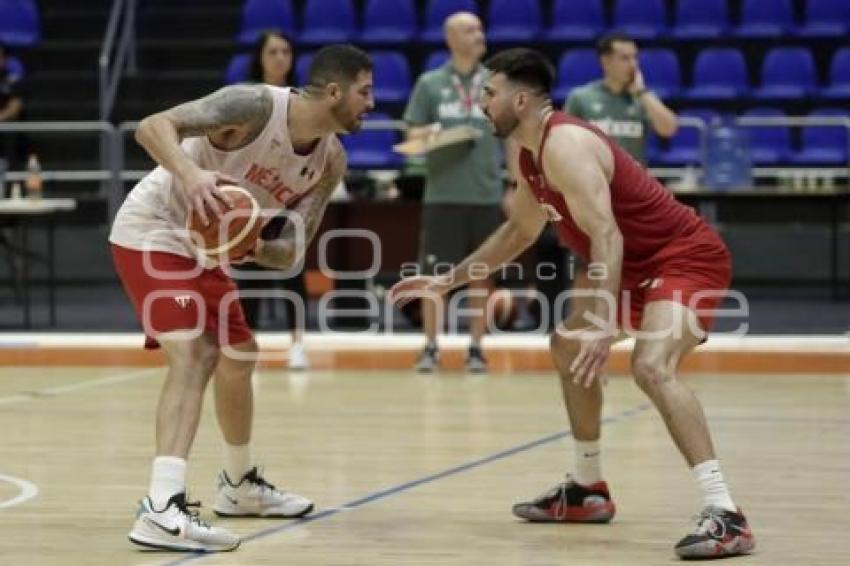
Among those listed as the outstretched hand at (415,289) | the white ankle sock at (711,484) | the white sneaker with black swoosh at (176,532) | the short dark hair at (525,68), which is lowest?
the white sneaker with black swoosh at (176,532)

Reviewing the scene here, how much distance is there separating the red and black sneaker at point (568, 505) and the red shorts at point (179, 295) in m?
1.16

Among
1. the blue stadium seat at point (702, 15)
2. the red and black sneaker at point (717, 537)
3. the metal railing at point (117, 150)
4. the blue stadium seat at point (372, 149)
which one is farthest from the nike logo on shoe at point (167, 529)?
the blue stadium seat at point (702, 15)

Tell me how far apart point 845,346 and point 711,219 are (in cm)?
289

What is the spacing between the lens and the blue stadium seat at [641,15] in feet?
59.2

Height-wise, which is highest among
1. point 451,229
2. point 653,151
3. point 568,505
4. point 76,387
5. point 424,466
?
point 653,151

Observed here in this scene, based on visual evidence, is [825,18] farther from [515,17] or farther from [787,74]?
[515,17]

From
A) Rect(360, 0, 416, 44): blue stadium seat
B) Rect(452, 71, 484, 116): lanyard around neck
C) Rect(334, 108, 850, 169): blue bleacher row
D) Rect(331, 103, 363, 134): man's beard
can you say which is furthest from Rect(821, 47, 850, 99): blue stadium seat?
Rect(331, 103, 363, 134): man's beard

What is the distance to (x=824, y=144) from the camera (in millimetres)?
16453

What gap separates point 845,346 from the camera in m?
11.8

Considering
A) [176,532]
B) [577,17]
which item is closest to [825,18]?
[577,17]

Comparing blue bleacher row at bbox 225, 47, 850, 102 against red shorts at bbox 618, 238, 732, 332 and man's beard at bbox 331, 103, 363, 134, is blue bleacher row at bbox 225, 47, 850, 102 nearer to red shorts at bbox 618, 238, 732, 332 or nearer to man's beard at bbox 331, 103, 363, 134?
red shorts at bbox 618, 238, 732, 332

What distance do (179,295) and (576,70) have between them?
11.5 meters

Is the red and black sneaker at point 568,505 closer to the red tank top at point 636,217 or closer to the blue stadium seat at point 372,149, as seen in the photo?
the red tank top at point 636,217

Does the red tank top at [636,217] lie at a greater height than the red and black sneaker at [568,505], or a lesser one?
greater
